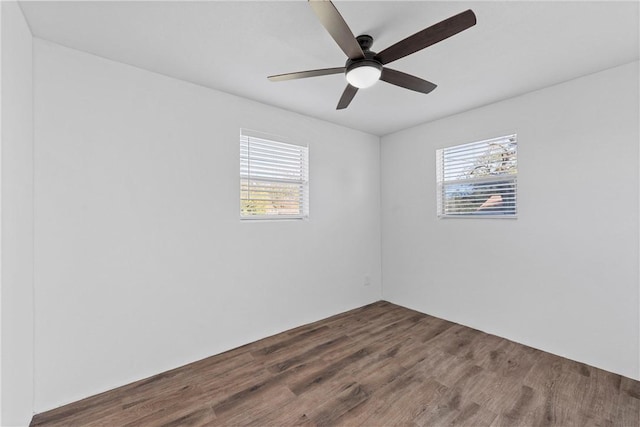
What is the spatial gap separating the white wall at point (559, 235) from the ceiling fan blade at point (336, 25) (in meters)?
2.17

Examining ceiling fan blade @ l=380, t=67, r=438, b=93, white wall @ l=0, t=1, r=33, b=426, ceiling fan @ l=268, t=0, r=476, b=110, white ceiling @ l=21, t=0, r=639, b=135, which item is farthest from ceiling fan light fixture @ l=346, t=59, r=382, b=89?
white wall @ l=0, t=1, r=33, b=426

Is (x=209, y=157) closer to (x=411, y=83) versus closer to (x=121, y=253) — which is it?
(x=121, y=253)

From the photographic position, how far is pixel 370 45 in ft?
6.15

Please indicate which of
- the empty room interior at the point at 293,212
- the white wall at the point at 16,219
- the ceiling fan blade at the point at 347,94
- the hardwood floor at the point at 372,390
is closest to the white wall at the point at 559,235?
the empty room interior at the point at 293,212

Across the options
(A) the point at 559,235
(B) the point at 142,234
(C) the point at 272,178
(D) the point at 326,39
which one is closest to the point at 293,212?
(C) the point at 272,178

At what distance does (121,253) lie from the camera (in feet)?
7.02

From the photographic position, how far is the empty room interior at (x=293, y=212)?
1706mm

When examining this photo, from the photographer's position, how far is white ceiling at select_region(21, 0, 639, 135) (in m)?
1.62

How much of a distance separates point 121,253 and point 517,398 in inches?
124

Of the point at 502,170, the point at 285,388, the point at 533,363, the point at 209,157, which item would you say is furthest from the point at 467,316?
the point at 209,157

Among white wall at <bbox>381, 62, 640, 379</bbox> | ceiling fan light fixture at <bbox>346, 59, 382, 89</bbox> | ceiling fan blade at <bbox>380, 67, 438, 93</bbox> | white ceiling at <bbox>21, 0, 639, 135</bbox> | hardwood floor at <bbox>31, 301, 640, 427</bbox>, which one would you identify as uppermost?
white ceiling at <bbox>21, 0, 639, 135</bbox>

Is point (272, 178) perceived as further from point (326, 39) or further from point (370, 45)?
point (370, 45)

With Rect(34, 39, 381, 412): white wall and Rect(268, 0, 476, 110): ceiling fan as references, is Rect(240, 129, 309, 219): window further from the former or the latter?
Rect(268, 0, 476, 110): ceiling fan

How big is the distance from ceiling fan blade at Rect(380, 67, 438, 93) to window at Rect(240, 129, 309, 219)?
1541 mm
